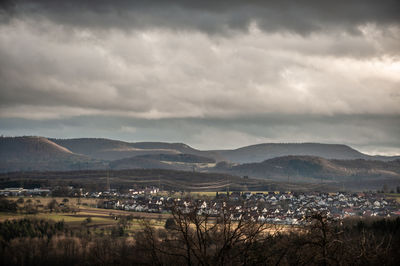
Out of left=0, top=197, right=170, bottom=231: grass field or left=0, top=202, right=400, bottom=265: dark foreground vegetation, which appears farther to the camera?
left=0, top=197, right=170, bottom=231: grass field

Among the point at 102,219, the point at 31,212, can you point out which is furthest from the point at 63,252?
the point at 31,212

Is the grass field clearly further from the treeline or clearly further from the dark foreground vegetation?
the treeline

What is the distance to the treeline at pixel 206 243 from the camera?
816 inches

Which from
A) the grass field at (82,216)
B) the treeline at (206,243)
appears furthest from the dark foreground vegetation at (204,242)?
the grass field at (82,216)

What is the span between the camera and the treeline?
68.0ft

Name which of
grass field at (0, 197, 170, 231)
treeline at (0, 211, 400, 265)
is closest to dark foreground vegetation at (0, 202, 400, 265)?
treeline at (0, 211, 400, 265)

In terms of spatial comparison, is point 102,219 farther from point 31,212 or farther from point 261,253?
point 261,253

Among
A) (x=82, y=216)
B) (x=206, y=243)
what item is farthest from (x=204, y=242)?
(x=82, y=216)

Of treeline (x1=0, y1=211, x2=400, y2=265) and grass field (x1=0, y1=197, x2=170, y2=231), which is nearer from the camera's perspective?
treeline (x1=0, y1=211, x2=400, y2=265)

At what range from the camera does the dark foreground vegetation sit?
2073 cm

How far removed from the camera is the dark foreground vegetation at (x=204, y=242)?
68.0 feet

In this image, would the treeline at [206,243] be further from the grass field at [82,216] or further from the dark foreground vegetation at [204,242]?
the grass field at [82,216]

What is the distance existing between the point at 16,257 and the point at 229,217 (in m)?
103

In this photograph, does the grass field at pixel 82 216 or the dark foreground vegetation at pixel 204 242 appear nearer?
the dark foreground vegetation at pixel 204 242
